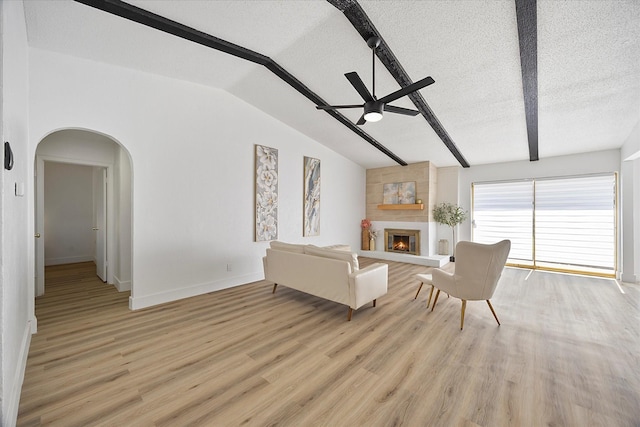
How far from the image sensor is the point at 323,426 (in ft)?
5.21

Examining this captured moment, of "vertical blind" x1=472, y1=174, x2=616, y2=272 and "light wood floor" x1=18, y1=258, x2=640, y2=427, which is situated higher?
"vertical blind" x1=472, y1=174, x2=616, y2=272

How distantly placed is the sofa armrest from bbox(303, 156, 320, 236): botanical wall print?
263 centimetres

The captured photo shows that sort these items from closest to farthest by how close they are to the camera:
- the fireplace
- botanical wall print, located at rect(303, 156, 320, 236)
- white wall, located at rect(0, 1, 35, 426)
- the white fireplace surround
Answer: white wall, located at rect(0, 1, 35, 426) < botanical wall print, located at rect(303, 156, 320, 236) < the white fireplace surround < the fireplace

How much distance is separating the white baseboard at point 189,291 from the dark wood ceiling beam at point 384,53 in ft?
13.0

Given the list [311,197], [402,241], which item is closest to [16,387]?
[311,197]

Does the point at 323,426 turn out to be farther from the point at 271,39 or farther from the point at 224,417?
the point at 271,39

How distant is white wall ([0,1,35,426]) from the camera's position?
1328 millimetres

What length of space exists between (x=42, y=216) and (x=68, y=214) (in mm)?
2425

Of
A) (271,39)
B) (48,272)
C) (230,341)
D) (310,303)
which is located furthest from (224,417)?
(48,272)

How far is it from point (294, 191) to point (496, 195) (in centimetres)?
500

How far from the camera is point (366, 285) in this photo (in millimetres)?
3213

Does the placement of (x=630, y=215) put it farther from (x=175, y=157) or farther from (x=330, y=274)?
(x=175, y=157)

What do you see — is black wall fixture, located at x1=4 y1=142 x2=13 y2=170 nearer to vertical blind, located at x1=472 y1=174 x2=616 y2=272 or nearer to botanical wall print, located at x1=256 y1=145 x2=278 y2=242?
botanical wall print, located at x1=256 y1=145 x2=278 y2=242

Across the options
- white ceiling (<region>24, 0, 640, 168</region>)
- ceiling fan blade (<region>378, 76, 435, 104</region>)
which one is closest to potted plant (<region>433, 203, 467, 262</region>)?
white ceiling (<region>24, 0, 640, 168</region>)
